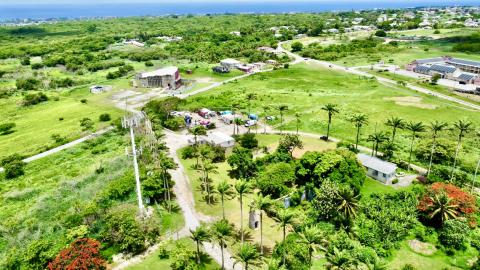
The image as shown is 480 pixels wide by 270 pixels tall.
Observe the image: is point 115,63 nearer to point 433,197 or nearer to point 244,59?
point 244,59

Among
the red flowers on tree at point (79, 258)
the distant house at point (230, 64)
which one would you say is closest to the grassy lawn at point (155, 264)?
the red flowers on tree at point (79, 258)

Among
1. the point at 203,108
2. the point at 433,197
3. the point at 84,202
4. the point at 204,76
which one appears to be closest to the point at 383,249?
the point at 433,197

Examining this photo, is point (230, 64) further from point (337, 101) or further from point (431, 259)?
point (431, 259)

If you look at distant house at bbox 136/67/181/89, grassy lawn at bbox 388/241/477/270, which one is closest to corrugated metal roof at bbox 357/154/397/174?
grassy lawn at bbox 388/241/477/270

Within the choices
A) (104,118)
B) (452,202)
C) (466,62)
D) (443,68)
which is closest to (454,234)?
(452,202)

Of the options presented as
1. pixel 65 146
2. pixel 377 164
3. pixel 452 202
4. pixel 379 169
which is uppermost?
pixel 452 202

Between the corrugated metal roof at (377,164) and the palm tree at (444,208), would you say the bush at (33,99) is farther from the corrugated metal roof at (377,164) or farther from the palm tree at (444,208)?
the palm tree at (444,208)
